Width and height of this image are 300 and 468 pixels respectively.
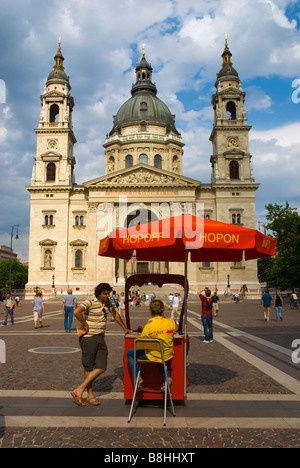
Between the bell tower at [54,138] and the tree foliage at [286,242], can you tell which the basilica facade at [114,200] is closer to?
the bell tower at [54,138]

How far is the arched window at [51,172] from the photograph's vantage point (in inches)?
2442

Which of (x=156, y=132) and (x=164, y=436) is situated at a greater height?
(x=156, y=132)

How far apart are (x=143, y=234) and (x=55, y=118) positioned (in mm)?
63668

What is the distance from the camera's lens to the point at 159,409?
633 centimetres

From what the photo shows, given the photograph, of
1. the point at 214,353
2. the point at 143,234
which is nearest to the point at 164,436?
the point at 143,234

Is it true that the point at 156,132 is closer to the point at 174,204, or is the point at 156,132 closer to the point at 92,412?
the point at 174,204

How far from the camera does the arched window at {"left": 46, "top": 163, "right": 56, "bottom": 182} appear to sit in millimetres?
62031

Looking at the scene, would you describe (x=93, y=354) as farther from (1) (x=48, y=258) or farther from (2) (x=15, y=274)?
(2) (x=15, y=274)

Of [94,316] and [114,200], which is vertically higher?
[114,200]

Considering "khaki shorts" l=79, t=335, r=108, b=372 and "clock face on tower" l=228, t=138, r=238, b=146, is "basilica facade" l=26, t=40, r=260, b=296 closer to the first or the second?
"clock face on tower" l=228, t=138, r=238, b=146

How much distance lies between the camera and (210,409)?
6.29m

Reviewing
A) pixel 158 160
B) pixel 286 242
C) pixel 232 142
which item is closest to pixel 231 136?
pixel 232 142

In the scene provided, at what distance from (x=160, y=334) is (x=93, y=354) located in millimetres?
1256

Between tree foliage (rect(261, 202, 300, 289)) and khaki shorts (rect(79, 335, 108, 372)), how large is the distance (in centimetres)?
3549
